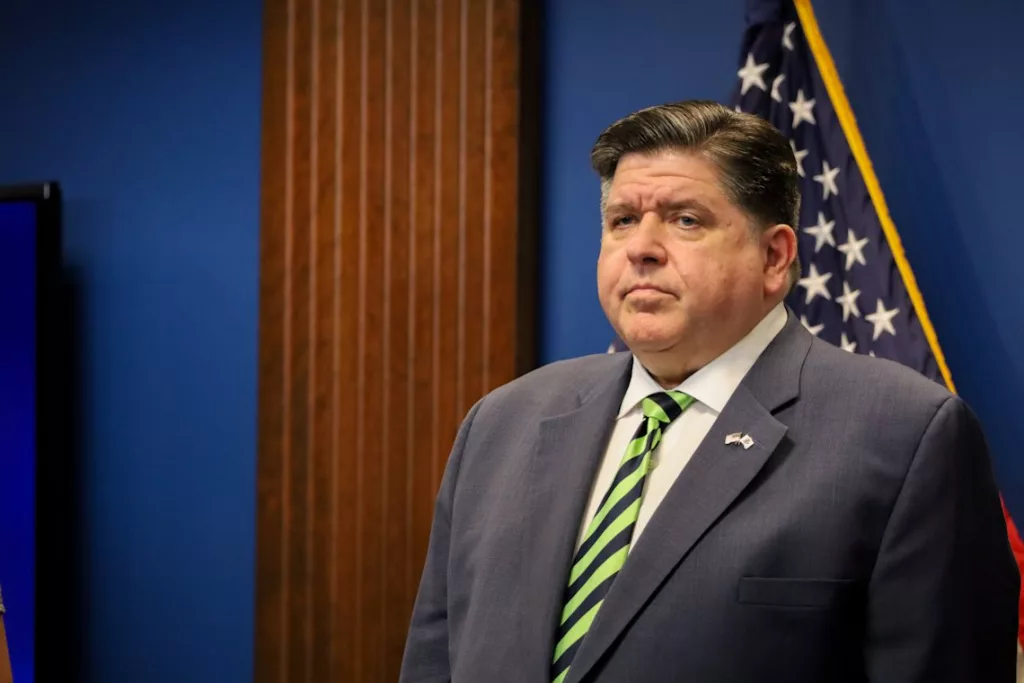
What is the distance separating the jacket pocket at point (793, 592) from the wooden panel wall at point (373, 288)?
149cm

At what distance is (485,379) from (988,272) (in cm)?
115

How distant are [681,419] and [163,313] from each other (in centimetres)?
210

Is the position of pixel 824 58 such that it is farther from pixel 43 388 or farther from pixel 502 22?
pixel 43 388

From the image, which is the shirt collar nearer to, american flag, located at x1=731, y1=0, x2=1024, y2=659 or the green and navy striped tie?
the green and navy striped tie

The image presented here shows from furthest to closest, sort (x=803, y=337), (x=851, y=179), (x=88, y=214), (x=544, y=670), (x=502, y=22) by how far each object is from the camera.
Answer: (x=88, y=214), (x=502, y=22), (x=851, y=179), (x=803, y=337), (x=544, y=670)

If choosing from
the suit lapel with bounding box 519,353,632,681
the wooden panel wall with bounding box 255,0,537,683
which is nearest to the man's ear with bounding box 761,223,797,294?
the suit lapel with bounding box 519,353,632,681

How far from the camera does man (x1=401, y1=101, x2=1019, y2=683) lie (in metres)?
1.38

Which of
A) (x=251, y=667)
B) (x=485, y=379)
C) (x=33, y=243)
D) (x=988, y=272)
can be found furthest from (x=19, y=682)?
(x=988, y=272)

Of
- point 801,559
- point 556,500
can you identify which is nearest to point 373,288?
point 556,500

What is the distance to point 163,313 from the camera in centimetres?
330

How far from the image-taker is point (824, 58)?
2.51 m

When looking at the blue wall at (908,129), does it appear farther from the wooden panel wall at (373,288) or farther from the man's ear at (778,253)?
the man's ear at (778,253)

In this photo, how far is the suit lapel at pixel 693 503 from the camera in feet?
4.65

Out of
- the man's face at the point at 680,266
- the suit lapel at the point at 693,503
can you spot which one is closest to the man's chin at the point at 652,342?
the man's face at the point at 680,266
